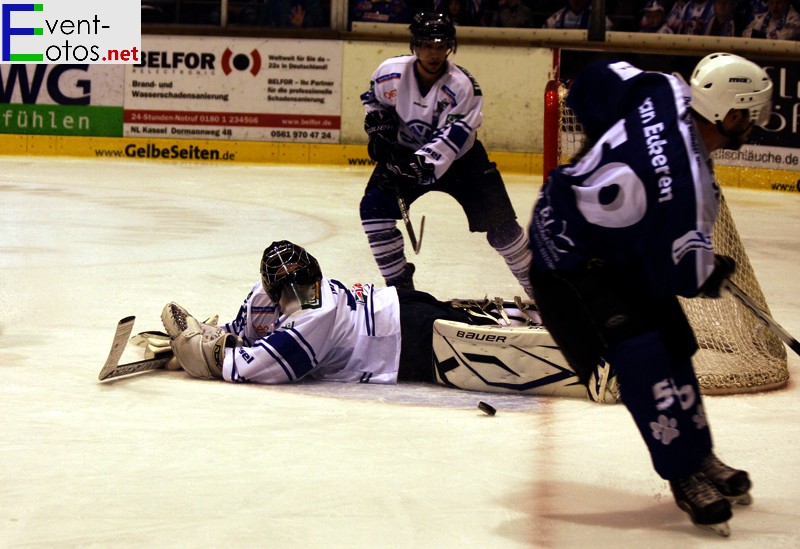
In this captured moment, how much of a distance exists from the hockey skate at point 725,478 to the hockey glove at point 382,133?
94.9 inches

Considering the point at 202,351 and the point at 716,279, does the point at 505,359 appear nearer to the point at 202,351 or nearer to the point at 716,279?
the point at 202,351

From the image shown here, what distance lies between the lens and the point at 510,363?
3.53 meters

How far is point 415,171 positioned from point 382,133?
13.4 inches

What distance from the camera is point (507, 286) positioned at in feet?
17.6

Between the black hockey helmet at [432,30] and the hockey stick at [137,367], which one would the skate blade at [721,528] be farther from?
the black hockey helmet at [432,30]

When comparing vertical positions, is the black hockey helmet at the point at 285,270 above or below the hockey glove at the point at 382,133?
below

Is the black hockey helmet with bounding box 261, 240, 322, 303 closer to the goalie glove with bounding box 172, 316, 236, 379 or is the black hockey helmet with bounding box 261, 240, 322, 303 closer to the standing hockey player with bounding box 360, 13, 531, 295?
the goalie glove with bounding box 172, 316, 236, 379

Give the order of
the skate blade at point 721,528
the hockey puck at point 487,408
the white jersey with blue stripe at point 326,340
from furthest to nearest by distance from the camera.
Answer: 1. the white jersey with blue stripe at point 326,340
2. the hockey puck at point 487,408
3. the skate blade at point 721,528

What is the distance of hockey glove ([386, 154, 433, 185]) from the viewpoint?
173 inches

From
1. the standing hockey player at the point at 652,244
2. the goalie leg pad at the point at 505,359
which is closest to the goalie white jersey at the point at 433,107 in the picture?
the goalie leg pad at the point at 505,359

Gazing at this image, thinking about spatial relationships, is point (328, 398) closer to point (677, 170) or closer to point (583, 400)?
point (583, 400)

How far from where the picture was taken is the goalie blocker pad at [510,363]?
3.48 m

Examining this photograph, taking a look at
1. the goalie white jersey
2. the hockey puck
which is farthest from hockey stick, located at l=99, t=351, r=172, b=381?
the goalie white jersey

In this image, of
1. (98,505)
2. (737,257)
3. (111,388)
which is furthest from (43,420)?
(737,257)
